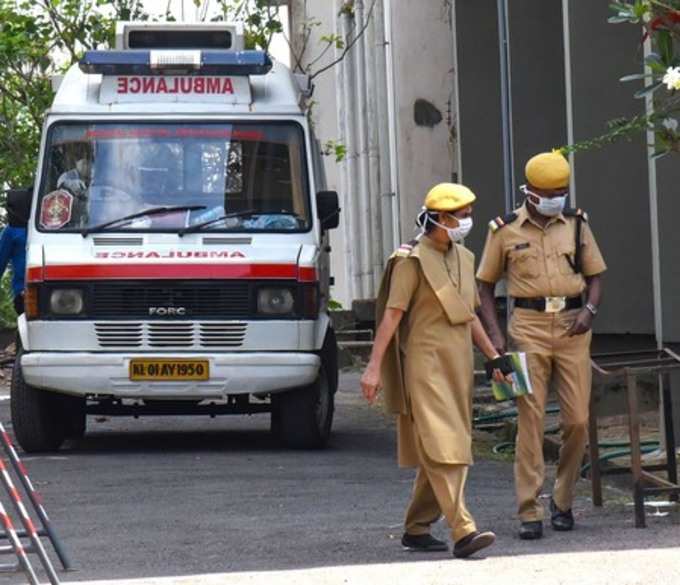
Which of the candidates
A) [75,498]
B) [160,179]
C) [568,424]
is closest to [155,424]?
[160,179]

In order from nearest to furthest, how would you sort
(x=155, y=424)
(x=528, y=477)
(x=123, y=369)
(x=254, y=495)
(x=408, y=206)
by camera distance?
1. (x=528, y=477)
2. (x=254, y=495)
3. (x=123, y=369)
4. (x=155, y=424)
5. (x=408, y=206)

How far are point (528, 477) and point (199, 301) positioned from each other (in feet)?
16.7

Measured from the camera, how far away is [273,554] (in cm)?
1045

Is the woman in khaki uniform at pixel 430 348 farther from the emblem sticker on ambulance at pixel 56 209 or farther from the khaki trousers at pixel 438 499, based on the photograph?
the emblem sticker on ambulance at pixel 56 209

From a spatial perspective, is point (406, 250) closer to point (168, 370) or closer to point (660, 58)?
point (660, 58)

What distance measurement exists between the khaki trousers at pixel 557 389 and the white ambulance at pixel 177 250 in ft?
15.4

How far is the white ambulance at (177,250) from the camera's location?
15.5m

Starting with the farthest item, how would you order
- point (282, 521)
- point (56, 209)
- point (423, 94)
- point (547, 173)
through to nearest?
point (423, 94)
point (56, 209)
point (282, 521)
point (547, 173)

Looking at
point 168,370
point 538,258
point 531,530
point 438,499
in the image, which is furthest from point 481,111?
point 438,499

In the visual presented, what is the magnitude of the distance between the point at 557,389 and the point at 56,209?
588 centimetres

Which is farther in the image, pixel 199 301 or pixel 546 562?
pixel 199 301

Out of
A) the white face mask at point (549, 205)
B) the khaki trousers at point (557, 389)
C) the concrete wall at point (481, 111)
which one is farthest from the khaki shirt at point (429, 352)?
the concrete wall at point (481, 111)

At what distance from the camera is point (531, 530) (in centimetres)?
1080

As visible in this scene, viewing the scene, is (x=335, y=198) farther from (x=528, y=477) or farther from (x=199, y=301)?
(x=528, y=477)
